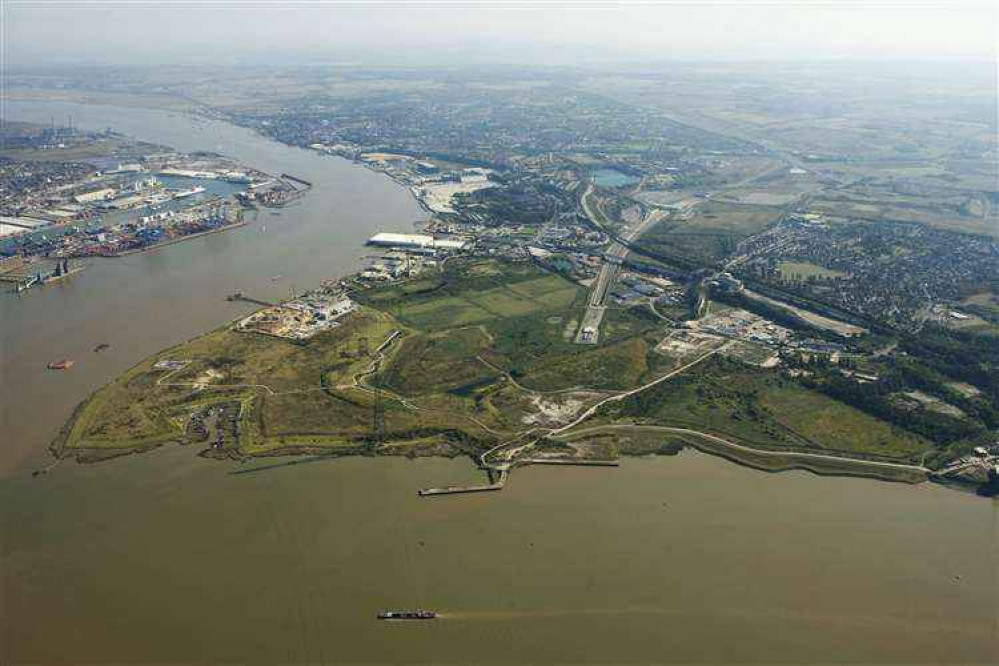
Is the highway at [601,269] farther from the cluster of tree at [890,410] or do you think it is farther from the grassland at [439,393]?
the cluster of tree at [890,410]

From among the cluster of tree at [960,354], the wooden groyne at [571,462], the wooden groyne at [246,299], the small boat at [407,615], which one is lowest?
the small boat at [407,615]

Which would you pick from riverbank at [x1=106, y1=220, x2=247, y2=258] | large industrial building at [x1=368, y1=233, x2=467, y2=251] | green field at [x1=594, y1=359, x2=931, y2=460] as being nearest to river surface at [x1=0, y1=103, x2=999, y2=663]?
green field at [x1=594, y1=359, x2=931, y2=460]

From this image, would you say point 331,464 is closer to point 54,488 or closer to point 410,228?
point 54,488

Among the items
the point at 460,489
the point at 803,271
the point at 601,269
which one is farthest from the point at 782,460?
the point at 803,271

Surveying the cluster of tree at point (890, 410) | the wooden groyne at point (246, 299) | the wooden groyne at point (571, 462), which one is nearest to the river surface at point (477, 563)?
the wooden groyne at point (571, 462)

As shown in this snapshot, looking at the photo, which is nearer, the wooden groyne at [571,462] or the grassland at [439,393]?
the wooden groyne at [571,462]

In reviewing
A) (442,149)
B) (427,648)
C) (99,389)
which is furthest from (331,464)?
(442,149)

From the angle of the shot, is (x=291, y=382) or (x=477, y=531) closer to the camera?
(x=477, y=531)

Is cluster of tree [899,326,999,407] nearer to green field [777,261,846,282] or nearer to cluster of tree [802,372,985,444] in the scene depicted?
cluster of tree [802,372,985,444]

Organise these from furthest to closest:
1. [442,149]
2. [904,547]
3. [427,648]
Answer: [442,149]
[904,547]
[427,648]
